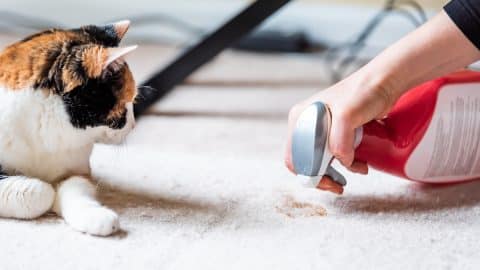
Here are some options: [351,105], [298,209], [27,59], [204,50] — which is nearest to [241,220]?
[298,209]

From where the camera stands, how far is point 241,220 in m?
0.83

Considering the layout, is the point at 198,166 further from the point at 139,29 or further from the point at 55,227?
the point at 139,29

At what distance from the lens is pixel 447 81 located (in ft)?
2.86

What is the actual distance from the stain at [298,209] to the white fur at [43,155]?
205mm

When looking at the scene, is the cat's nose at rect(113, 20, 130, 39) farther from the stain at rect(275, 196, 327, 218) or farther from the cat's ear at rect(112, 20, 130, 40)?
the stain at rect(275, 196, 327, 218)

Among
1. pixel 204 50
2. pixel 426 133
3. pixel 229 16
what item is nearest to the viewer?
pixel 426 133

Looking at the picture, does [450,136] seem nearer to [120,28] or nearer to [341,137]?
[341,137]

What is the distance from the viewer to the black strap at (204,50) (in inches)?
48.8

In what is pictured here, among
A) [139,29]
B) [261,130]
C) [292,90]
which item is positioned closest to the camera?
[261,130]

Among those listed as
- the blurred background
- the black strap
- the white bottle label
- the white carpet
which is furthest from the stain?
the blurred background

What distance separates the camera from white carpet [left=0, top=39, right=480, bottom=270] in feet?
2.40

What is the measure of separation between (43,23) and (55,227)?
1081 millimetres

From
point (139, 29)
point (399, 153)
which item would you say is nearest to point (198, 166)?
point (399, 153)

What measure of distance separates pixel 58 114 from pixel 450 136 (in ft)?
1.50
